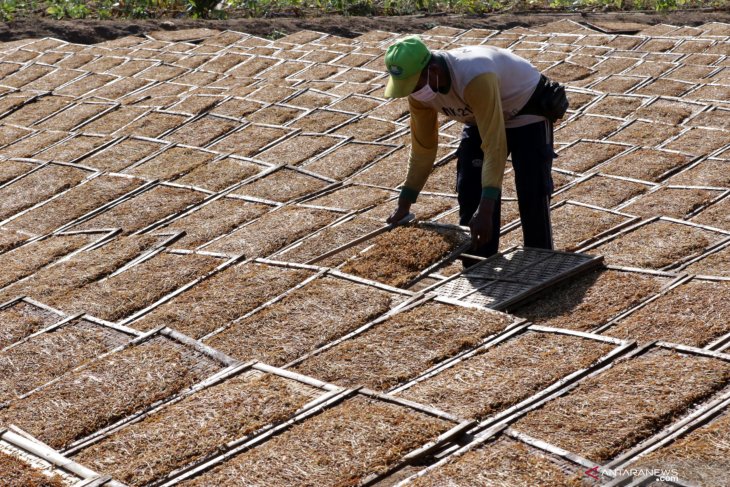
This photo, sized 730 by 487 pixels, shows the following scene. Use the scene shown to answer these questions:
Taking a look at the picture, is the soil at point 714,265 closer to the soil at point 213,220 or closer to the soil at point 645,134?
the soil at point 645,134

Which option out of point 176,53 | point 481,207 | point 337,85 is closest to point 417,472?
point 481,207

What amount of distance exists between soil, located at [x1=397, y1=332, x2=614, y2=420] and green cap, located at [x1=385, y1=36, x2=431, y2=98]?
1113 mm

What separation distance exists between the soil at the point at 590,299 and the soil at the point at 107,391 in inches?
54.1

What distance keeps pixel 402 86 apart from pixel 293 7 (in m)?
10.6

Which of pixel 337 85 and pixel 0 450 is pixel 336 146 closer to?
pixel 337 85

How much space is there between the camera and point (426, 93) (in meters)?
3.95

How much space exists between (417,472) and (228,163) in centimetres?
405

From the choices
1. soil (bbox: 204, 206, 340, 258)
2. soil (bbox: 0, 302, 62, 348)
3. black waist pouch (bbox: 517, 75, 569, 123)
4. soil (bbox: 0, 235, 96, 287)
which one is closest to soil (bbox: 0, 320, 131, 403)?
soil (bbox: 0, 302, 62, 348)

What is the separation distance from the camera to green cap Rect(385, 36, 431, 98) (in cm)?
381

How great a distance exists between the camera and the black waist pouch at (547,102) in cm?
407

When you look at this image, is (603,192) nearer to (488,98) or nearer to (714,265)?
(714,265)

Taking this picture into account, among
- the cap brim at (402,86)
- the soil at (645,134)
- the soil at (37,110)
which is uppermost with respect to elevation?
the cap brim at (402,86)

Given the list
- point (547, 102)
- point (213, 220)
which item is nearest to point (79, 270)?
point (213, 220)

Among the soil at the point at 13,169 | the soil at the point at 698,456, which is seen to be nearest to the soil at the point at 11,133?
the soil at the point at 13,169
